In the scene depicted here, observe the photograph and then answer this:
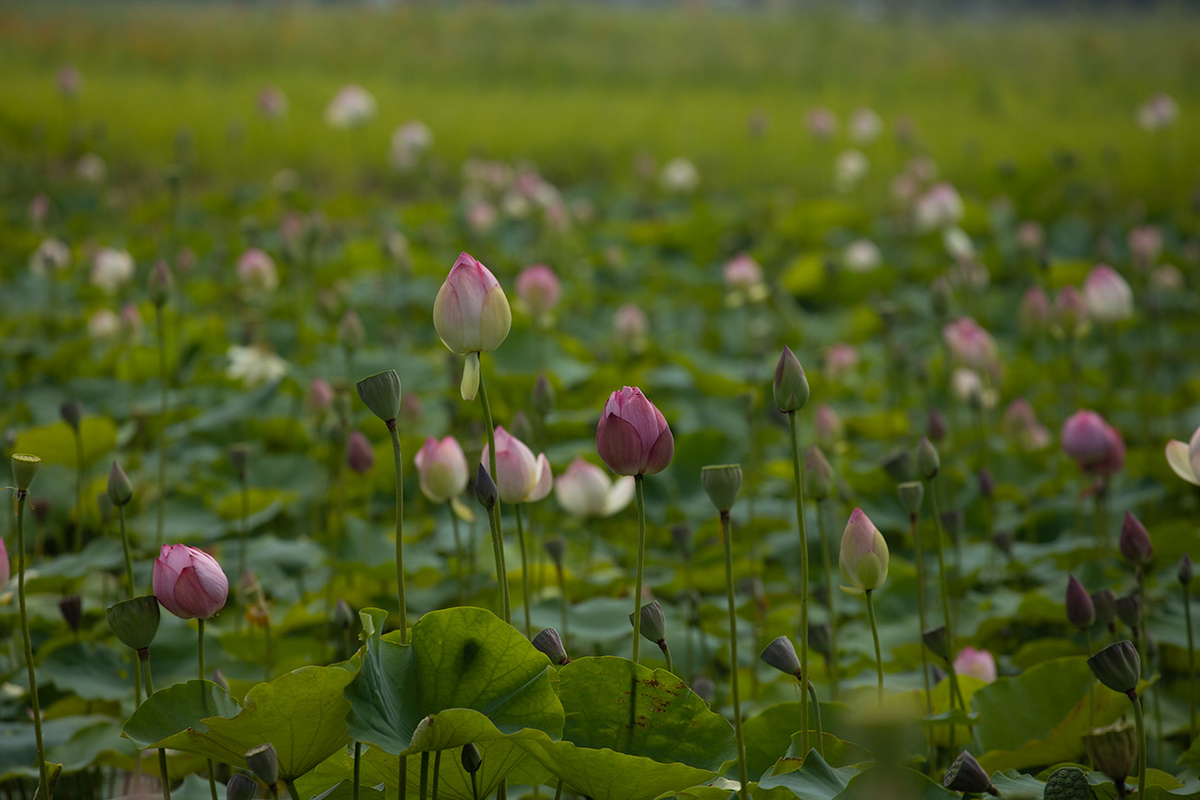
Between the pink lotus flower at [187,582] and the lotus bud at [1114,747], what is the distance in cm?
59

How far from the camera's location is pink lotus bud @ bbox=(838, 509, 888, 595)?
0.80 meters

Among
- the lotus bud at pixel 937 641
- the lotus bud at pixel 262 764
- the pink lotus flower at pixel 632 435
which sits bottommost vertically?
the lotus bud at pixel 937 641

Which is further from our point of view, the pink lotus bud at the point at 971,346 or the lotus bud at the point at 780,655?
the pink lotus bud at the point at 971,346

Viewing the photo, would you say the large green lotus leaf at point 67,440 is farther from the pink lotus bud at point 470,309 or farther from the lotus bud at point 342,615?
the pink lotus bud at point 470,309

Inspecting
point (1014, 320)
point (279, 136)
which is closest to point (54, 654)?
point (1014, 320)

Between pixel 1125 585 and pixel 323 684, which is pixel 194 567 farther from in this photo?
pixel 1125 585

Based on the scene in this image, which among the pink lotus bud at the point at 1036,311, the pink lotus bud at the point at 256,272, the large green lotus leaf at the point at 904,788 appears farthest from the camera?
the pink lotus bud at the point at 256,272

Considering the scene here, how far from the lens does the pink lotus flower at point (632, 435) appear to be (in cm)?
69

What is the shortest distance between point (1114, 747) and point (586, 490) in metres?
0.69

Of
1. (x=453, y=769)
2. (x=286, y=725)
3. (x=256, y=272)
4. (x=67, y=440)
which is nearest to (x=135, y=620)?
(x=286, y=725)

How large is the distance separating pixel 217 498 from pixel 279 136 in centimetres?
379

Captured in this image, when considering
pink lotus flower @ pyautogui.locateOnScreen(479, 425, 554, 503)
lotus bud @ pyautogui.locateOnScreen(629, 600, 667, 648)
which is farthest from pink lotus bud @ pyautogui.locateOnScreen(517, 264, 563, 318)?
lotus bud @ pyautogui.locateOnScreen(629, 600, 667, 648)

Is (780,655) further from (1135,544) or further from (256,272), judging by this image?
(256,272)

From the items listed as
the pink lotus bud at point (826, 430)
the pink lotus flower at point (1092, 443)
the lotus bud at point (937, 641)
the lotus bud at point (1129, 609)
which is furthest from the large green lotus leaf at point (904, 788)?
the pink lotus bud at point (826, 430)
